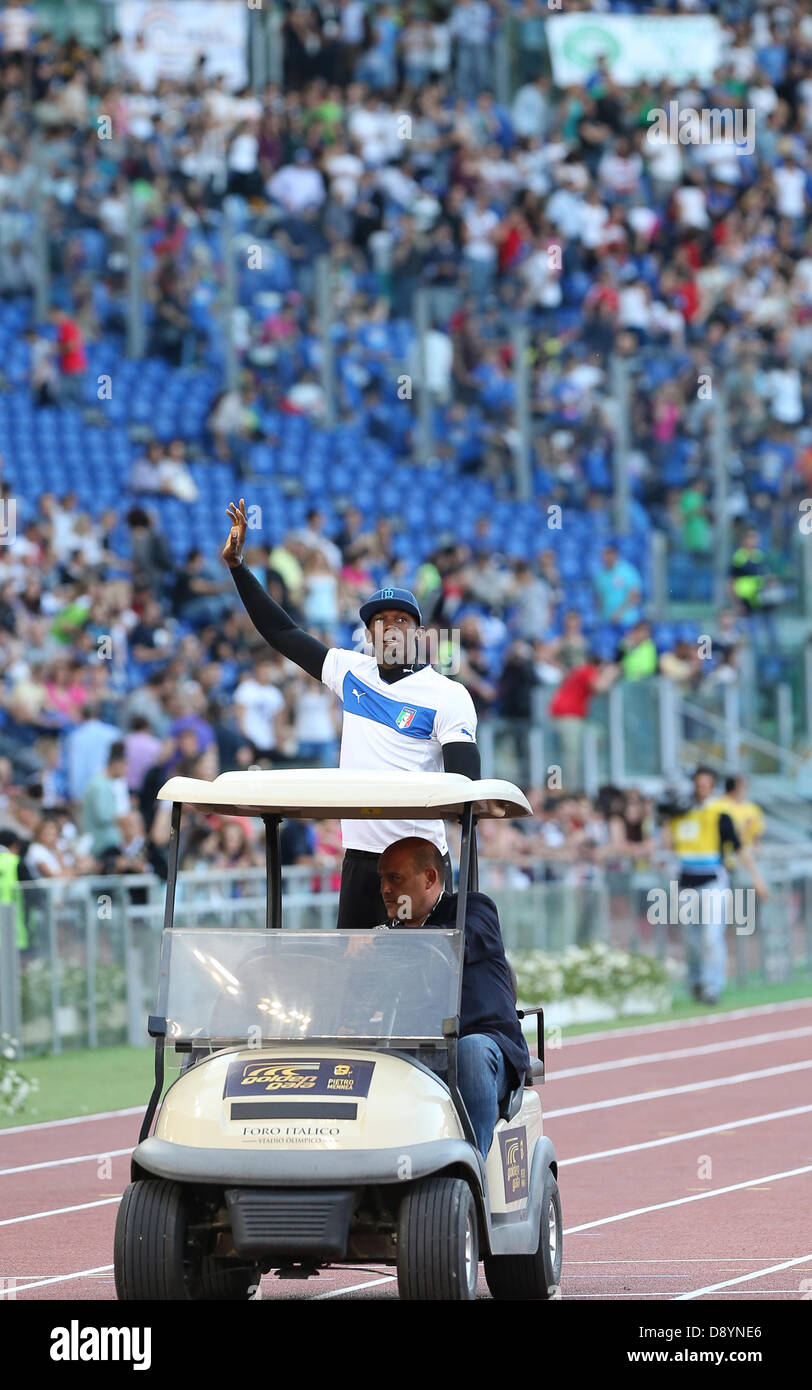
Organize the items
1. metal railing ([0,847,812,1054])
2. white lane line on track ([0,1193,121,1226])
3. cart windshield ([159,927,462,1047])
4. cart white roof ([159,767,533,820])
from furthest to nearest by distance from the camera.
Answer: metal railing ([0,847,812,1054]) < white lane line on track ([0,1193,121,1226]) < cart white roof ([159,767,533,820]) < cart windshield ([159,927,462,1047])

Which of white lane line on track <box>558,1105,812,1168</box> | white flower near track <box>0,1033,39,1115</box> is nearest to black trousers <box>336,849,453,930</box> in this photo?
white lane line on track <box>558,1105,812,1168</box>

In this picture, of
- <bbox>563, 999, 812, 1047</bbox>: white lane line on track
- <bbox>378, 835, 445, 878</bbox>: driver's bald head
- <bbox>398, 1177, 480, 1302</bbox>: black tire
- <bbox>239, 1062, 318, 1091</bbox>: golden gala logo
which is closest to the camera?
<bbox>398, 1177, 480, 1302</bbox>: black tire

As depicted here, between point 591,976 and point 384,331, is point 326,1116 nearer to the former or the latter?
point 591,976

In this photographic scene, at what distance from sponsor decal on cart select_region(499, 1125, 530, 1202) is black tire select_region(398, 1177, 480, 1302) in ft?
2.15

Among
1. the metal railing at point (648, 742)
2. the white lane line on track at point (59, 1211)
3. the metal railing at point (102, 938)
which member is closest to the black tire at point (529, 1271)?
the white lane line on track at point (59, 1211)

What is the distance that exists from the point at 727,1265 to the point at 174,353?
18.2 metres

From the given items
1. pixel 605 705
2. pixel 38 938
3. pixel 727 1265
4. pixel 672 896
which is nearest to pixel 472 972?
pixel 727 1265

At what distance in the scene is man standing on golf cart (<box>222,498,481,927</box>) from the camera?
9.06m

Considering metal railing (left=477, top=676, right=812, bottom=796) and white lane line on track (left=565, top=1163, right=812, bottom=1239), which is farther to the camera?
metal railing (left=477, top=676, right=812, bottom=796)

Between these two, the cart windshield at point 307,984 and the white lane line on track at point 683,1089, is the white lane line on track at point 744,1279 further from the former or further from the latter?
the white lane line on track at point 683,1089

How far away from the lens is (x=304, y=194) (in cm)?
2909

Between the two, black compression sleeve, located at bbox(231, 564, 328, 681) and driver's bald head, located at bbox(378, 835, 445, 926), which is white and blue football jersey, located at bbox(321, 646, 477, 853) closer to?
black compression sleeve, located at bbox(231, 564, 328, 681)

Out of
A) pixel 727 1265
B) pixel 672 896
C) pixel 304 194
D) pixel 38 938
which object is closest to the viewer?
pixel 727 1265
